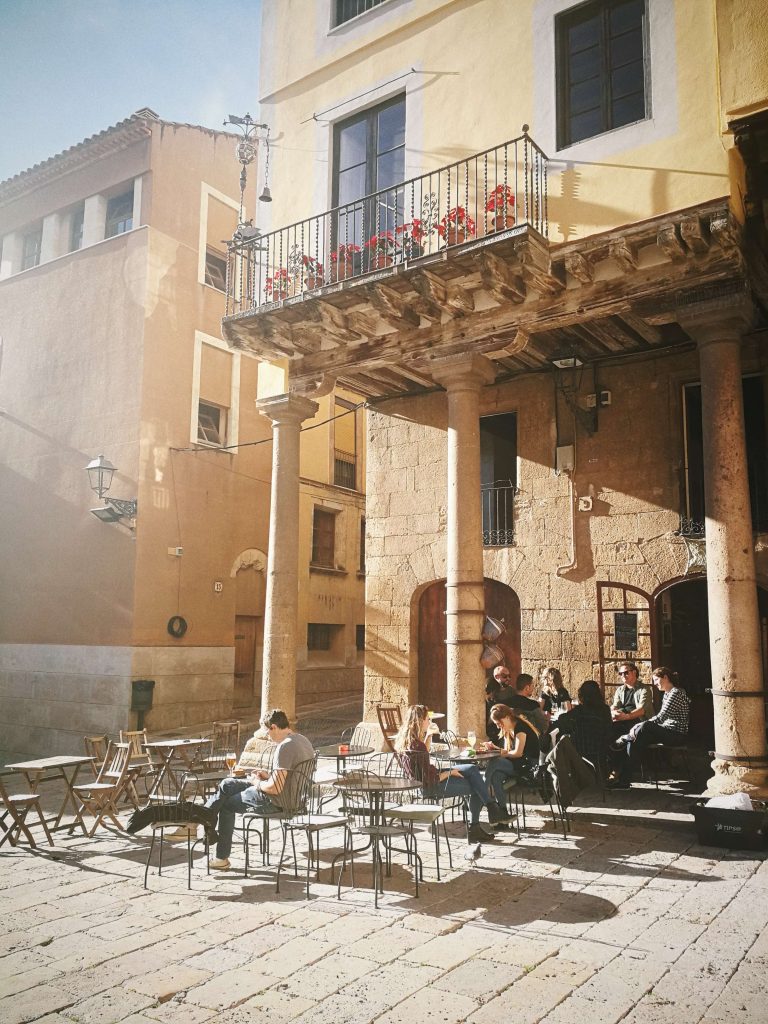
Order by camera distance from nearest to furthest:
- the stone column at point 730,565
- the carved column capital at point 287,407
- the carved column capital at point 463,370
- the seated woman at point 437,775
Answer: the seated woman at point 437,775
the stone column at point 730,565
the carved column capital at point 463,370
the carved column capital at point 287,407

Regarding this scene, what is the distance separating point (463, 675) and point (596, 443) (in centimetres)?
396

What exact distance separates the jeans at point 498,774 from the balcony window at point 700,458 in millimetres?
4381

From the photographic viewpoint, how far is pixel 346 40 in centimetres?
1134

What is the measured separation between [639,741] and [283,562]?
15.5 feet

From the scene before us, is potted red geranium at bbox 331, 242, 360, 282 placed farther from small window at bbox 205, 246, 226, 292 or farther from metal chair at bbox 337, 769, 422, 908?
small window at bbox 205, 246, 226, 292

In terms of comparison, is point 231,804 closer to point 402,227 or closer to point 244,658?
point 402,227

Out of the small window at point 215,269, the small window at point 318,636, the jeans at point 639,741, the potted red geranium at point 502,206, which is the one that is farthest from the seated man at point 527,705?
the small window at point 215,269

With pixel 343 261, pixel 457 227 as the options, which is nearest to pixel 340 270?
pixel 343 261

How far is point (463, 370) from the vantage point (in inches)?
371

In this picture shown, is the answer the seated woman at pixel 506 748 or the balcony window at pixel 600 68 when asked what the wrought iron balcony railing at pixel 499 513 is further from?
the balcony window at pixel 600 68

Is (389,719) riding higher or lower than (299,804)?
higher

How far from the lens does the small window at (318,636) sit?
19.4m

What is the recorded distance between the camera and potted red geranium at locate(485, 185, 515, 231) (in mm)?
8898

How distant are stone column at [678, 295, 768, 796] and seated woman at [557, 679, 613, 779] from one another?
123cm
